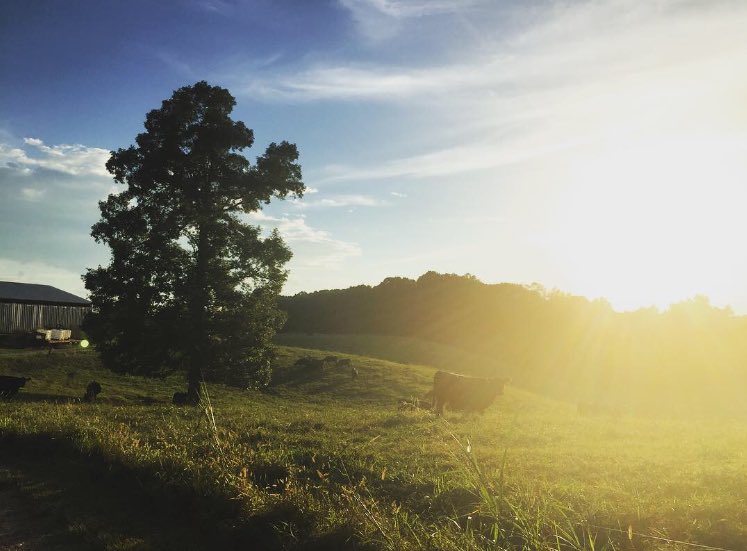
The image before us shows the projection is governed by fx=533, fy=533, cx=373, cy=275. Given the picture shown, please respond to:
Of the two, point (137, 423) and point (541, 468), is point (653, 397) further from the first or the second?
point (137, 423)

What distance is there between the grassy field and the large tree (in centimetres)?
848

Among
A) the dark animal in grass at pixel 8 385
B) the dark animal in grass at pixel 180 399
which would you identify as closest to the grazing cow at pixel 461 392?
the dark animal in grass at pixel 180 399

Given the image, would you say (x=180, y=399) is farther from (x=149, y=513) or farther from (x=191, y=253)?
(x=149, y=513)

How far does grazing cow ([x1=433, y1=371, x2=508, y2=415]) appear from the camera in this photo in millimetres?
26328

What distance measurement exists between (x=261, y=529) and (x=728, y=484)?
8841mm

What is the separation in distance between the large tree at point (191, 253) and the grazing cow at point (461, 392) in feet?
28.0

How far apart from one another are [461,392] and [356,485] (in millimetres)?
18585

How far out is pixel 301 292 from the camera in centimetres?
8706

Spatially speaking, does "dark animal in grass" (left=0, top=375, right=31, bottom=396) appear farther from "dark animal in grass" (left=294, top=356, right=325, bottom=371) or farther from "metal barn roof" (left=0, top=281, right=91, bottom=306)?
"metal barn roof" (left=0, top=281, right=91, bottom=306)

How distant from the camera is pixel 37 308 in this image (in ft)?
147

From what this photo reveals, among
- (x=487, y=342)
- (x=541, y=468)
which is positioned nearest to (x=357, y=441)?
(x=541, y=468)

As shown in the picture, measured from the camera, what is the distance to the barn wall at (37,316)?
4262 centimetres

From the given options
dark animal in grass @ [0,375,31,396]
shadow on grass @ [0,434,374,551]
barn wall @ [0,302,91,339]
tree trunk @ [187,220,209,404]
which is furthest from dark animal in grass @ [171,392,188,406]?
barn wall @ [0,302,91,339]

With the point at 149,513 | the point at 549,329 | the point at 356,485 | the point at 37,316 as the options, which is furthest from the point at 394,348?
the point at 149,513
